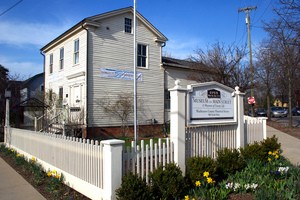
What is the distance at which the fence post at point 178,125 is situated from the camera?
6.14 metres

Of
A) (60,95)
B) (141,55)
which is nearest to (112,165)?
(141,55)

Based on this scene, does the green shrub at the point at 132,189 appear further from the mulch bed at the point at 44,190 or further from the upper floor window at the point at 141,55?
the upper floor window at the point at 141,55

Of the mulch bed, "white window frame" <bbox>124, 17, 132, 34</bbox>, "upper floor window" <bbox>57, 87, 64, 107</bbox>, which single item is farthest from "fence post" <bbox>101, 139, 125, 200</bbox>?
"upper floor window" <bbox>57, 87, 64, 107</bbox>

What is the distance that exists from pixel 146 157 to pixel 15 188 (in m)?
3.48

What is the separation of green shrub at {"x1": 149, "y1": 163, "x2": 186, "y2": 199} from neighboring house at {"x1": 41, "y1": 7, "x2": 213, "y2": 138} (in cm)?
1241

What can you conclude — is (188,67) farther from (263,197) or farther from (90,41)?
(263,197)

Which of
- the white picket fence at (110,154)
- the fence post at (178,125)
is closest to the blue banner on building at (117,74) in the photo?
the white picket fence at (110,154)

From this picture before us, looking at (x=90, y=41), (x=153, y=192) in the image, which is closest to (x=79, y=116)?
(x=90, y=41)

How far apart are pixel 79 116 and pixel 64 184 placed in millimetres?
10852

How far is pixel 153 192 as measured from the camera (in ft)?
17.1

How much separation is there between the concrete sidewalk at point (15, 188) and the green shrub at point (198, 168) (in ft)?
10.3

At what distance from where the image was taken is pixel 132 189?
15.5 ft

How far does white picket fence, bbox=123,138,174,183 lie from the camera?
5312 millimetres

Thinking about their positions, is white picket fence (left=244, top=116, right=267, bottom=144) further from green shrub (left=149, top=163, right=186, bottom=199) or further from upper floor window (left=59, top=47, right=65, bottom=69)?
upper floor window (left=59, top=47, right=65, bottom=69)
